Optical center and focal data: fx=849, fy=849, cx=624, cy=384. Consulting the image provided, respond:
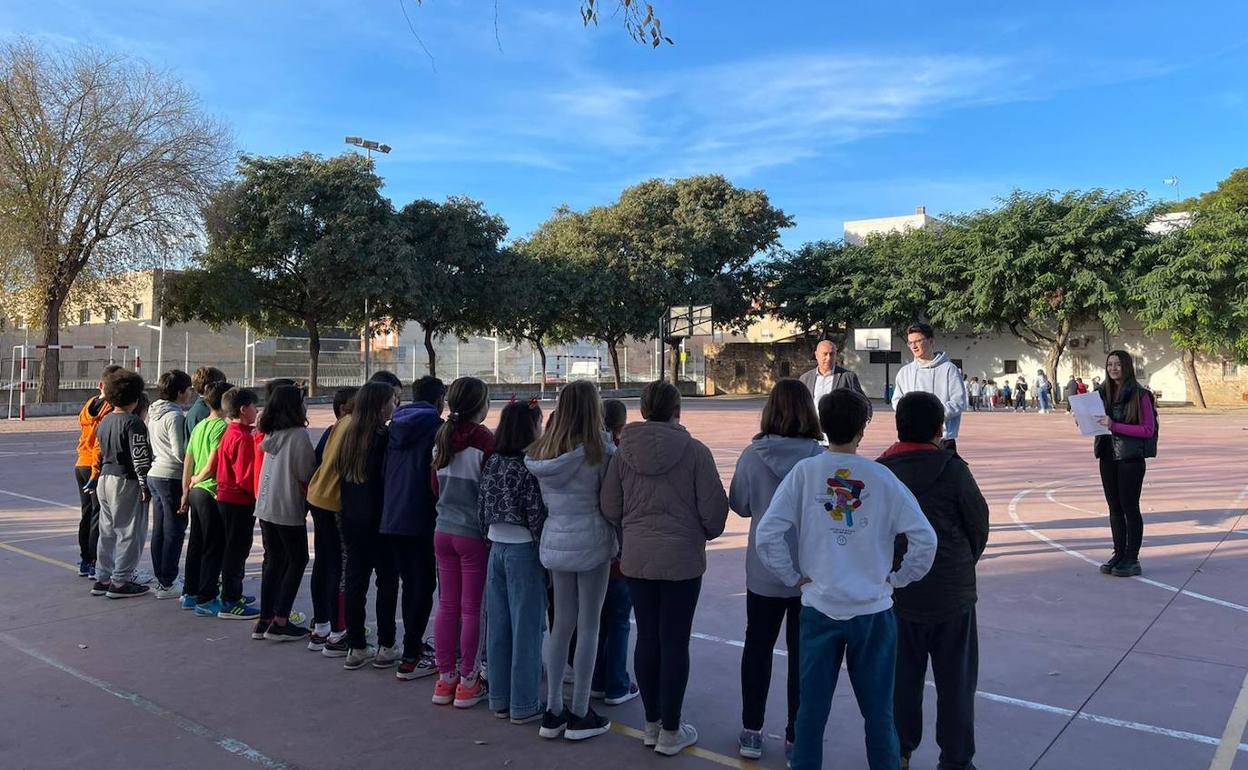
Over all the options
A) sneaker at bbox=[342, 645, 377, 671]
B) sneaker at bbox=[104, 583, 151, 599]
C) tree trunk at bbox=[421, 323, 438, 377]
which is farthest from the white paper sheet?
tree trunk at bbox=[421, 323, 438, 377]

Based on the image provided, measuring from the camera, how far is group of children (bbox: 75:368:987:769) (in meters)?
3.11

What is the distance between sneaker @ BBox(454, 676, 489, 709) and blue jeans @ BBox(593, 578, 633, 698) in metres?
0.60

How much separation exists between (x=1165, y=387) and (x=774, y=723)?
43.3 meters

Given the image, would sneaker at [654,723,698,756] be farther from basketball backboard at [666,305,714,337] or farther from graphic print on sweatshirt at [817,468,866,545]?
basketball backboard at [666,305,714,337]

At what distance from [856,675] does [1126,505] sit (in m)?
4.65

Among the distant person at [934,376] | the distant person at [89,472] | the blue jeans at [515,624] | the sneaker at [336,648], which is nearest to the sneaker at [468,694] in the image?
the blue jeans at [515,624]

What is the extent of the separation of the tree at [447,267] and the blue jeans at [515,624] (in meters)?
28.2

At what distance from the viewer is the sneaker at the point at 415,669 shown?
4570mm

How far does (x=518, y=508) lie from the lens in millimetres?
3910

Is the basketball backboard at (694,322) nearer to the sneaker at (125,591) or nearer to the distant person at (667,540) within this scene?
the sneaker at (125,591)

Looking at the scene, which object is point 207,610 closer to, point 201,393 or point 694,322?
point 201,393

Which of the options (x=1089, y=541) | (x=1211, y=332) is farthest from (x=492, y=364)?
(x=1089, y=541)

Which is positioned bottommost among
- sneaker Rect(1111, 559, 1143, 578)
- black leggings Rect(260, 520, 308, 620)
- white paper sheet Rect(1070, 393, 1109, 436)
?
sneaker Rect(1111, 559, 1143, 578)

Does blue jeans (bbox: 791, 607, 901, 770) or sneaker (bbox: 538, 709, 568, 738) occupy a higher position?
blue jeans (bbox: 791, 607, 901, 770)
